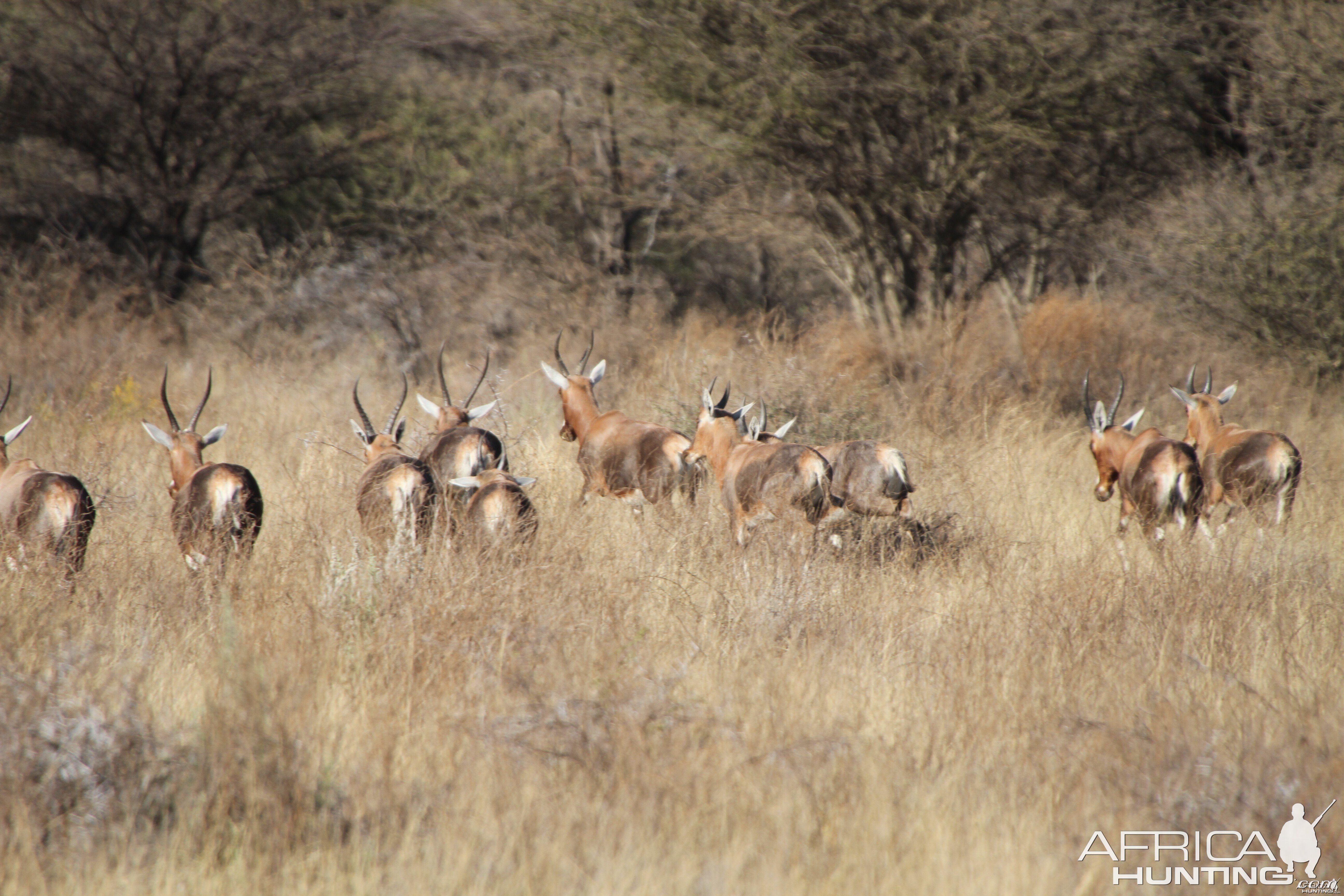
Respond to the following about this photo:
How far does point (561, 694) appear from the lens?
14.3ft

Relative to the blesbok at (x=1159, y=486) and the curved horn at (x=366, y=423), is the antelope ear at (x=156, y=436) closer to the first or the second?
the curved horn at (x=366, y=423)

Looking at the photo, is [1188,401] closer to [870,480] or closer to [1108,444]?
[1108,444]

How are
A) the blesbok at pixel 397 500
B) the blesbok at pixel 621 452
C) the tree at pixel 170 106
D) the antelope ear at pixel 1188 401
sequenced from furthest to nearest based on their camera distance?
1. the tree at pixel 170 106
2. the antelope ear at pixel 1188 401
3. the blesbok at pixel 621 452
4. the blesbok at pixel 397 500

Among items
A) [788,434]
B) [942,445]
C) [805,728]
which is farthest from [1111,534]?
[805,728]

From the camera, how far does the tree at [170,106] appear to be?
16.9 meters

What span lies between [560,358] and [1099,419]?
4915 millimetres

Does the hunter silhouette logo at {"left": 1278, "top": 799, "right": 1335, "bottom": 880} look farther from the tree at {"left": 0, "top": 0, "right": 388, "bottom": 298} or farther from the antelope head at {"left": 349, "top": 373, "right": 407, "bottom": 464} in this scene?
the tree at {"left": 0, "top": 0, "right": 388, "bottom": 298}

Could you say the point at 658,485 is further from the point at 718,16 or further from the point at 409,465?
the point at 718,16

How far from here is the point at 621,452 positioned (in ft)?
27.1

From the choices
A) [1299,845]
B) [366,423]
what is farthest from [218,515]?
[1299,845]

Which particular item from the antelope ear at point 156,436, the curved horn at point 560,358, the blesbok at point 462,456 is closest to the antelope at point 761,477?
the blesbok at point 462,456

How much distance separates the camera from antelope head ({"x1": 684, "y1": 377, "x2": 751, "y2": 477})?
7520 millimetres

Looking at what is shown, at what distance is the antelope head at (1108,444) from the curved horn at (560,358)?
423 cm

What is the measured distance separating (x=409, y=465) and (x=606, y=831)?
11.6 feet
